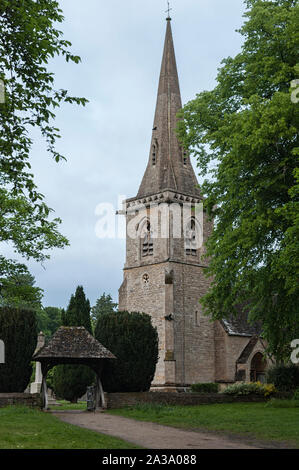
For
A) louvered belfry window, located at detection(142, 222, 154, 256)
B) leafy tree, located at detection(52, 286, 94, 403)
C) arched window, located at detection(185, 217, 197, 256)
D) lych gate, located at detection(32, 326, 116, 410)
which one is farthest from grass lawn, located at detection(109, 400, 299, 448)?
louvered belfry window, located at detection(142, 222, 154, 256)

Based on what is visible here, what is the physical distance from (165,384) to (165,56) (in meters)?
26.9

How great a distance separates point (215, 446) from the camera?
12.3 m

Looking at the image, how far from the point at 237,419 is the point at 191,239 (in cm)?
2503

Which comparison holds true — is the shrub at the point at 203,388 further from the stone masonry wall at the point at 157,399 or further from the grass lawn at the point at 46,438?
the grass lawn at the point at 46,438

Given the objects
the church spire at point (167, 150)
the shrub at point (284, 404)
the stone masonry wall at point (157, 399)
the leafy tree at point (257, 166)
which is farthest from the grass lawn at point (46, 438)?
the church spire at point (167, 150)

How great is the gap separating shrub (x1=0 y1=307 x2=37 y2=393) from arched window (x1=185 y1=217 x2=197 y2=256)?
19.4 meters

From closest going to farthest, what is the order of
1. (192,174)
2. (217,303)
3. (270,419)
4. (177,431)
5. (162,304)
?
(177,431), (270,419), (217,303), (162,304), (192,174)

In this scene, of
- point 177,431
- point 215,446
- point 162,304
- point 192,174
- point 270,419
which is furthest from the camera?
point 192,174

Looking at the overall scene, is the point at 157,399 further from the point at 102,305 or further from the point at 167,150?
the point at 102,305

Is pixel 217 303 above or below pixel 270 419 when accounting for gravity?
above

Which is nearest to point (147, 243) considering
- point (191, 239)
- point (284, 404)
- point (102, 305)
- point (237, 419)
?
point (191, 239)

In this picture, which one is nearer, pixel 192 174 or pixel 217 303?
pixel 217 303

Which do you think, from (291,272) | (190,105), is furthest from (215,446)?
(190,105)

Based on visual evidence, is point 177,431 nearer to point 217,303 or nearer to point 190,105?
point 217,303
